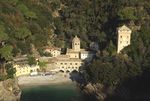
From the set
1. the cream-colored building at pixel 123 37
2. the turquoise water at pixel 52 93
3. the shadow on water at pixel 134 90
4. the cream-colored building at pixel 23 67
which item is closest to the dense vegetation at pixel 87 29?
the shadow on water at pixel 134 90

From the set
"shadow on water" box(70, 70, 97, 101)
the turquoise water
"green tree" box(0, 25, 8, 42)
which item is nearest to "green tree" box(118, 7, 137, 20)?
"shadow on water" box(70, 70, 97, 101)

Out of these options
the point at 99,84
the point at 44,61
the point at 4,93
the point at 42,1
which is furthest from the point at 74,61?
the point at 42,1

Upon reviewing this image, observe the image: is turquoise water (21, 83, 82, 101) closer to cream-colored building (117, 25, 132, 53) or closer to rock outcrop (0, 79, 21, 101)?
rock outcrop (0, 79, 21, 101)

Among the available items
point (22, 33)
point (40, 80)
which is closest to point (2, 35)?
point (22, 33)

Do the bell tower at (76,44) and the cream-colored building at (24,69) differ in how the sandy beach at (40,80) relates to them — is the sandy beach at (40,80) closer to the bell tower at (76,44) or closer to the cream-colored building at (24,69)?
the cream-colored building at (24,69)

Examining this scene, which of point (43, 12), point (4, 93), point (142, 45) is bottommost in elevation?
point (4, 93)

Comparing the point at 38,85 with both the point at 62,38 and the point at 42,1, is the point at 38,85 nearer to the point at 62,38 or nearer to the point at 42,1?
the point at 62,38
